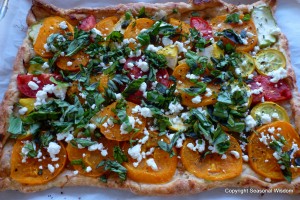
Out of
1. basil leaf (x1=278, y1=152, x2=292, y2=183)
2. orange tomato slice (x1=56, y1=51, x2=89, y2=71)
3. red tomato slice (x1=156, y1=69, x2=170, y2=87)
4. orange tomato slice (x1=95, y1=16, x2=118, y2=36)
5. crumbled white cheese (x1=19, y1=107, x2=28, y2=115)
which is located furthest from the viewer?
orange tomato slice (x1=95, y1=16, x2=118, y2=36)

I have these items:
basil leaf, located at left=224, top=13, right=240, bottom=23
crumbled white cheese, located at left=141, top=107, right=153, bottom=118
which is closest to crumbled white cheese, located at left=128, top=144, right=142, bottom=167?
crumbled white cheese, located at left=141, top=107, right=153, bottom=118

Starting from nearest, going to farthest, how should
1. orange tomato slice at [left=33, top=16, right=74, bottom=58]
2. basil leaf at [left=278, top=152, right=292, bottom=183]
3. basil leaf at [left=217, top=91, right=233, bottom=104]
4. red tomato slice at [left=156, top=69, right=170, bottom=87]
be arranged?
basil leaf at [left=278, top=152, right=292, bottom=183], basil leaf at [left=217, top=91, right=233, bottom=104], red tomato slice at [left=156, top=69, right=170, bottom=87], orange tomato slice at [left=33, top=16, right=74, bottom=58]

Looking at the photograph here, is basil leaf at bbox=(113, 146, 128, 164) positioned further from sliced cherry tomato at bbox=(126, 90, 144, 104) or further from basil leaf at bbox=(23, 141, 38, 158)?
basil leaf at bbox=(23, 141, 38, 158)

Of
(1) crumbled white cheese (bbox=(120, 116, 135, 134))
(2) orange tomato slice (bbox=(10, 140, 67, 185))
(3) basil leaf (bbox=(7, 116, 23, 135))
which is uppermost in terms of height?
(1) crumbled white cheese (bbox=(120, 116, 135, 134))

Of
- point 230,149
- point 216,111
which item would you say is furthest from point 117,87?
point 230,149

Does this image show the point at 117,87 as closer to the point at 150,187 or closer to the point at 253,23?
the point at 150,187

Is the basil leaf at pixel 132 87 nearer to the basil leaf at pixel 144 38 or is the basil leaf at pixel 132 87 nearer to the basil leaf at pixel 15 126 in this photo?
the basil leaf at pixel 144 38
